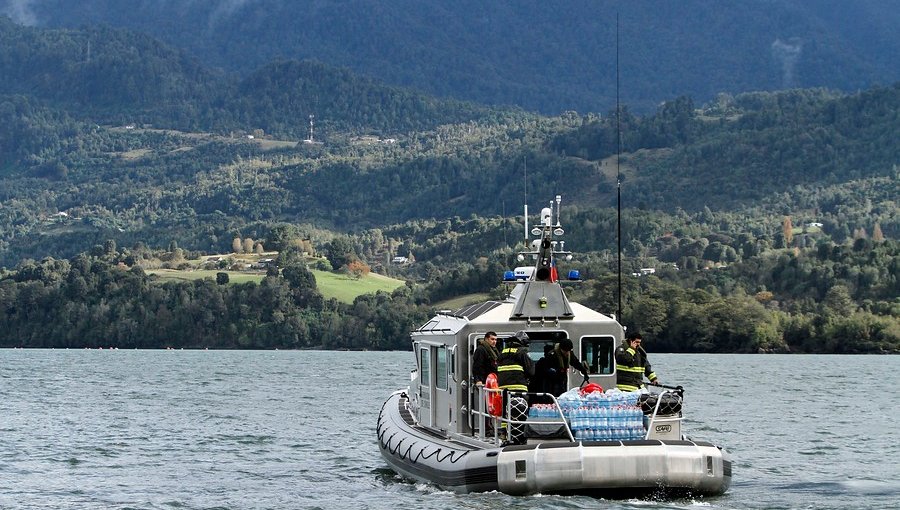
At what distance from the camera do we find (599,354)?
29344 millimetres

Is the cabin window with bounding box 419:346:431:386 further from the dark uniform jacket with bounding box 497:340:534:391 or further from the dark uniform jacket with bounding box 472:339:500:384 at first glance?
the dark uniform jacket with bounding box 497:340:534:391

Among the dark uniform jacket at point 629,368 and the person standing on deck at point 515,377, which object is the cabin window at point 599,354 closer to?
the dark uniform jacket at point 629,368

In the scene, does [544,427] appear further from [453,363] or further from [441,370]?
[441,370]

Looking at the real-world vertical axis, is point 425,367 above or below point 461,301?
above

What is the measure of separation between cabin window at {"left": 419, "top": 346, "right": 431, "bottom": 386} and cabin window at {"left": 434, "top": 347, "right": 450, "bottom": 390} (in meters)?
0.58

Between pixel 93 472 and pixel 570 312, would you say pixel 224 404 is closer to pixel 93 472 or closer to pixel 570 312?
pixel 93 472

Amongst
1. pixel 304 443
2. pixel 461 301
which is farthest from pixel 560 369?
pixel 461 301

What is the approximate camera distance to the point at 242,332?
181625 millimetres

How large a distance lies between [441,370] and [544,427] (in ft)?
13.9

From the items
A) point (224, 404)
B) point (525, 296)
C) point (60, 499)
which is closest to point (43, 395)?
point (224, 404)

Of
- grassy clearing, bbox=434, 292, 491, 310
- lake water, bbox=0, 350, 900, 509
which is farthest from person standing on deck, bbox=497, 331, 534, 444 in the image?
grassy clearing, bbox=434, 292, 491, 310

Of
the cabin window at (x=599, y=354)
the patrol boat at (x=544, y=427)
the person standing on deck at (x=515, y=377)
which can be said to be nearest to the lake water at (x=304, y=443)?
the patrol boat at (x=544, y=427)

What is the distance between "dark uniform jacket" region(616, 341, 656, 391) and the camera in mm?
28406

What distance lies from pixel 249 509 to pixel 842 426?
87.5 feet
